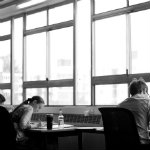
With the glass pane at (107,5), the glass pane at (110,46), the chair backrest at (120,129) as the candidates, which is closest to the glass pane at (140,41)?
the glass pane at (110,46)

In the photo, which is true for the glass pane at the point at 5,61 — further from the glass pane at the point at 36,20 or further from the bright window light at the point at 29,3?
the bright window light at the point at 29,3

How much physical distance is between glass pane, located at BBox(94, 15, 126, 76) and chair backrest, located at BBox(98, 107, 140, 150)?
87.9 inches

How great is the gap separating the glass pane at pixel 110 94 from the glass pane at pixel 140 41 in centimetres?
38

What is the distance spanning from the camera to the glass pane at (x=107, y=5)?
591cm

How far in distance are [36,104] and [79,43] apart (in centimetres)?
181

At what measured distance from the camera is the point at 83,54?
21.3 ft

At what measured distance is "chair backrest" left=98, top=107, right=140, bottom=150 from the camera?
3346 mm

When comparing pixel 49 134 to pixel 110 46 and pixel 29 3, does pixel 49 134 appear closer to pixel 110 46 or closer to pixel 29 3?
pixel 110 46

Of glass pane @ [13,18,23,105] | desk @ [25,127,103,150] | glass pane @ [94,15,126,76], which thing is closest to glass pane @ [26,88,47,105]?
glass pane @ [13,18,23,105]

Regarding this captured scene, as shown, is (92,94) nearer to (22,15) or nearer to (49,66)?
(49,66)

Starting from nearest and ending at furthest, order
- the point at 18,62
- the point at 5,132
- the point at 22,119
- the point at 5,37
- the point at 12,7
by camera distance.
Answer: the point at 5,132
the point at 22,119
the point at 12,7
the point at 18,62
the point at 5,37

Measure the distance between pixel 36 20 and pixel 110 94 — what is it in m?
2.56

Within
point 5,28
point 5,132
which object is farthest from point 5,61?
point 5,132

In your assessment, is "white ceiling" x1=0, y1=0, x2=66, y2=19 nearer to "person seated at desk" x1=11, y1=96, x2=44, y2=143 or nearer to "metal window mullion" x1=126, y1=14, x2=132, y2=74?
"metal window mullion" x1=126, y1=14, x2=132, y2=74
